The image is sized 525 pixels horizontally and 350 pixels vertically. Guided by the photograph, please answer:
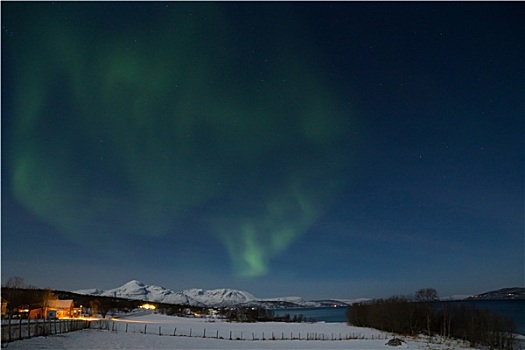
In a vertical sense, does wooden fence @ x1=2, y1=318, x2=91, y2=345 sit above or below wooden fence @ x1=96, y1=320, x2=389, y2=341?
above

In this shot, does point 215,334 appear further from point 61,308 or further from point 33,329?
point 61,308

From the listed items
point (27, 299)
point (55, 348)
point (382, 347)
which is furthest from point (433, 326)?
point (27, 299)

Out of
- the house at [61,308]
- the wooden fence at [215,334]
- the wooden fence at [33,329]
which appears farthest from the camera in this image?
the house at [61,308]

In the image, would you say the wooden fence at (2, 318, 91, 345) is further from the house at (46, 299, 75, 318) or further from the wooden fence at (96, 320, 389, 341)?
the house at (46, 299, 75, 318)

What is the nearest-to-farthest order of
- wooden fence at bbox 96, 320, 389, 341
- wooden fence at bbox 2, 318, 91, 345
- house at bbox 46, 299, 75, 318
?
wooden fence at bbox 2, 318, 91, 345
wooden fence at bbox 96, 320, 389, 341
house at bbox 46, 299, 75, 318

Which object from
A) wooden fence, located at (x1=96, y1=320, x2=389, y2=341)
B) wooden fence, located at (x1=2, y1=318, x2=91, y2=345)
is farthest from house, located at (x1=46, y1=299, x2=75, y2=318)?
wooden fence, located at (x1=2, y1=318, x2=91, y2=345)

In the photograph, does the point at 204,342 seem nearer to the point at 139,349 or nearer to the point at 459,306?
the point at 139,349

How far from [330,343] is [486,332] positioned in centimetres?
2654

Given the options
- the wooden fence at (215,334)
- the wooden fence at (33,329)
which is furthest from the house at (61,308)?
the wooden fence at (33,329)

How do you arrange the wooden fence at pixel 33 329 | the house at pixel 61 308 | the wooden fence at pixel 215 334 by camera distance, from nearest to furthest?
1. the wooden fence at pixel 33 329
2. the wooden fence at pixel 215 334
3. the house at pixel 61 308

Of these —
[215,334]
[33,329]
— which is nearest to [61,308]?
[215,334]

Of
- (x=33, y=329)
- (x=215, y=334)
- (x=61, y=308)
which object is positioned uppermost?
(x=33, y=329)

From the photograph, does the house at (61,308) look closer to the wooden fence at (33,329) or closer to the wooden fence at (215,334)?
the wooden fence at (215,334)

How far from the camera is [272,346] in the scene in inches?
1965
